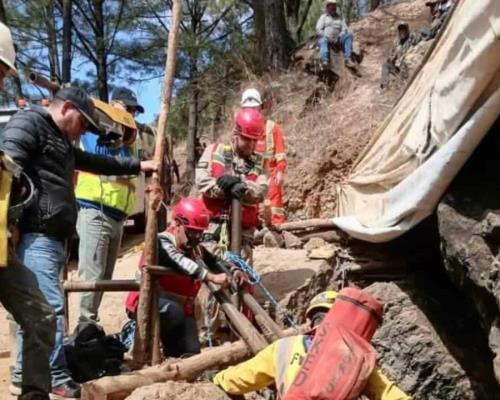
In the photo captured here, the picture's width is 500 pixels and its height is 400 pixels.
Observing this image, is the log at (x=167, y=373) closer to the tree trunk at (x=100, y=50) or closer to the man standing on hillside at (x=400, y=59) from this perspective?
the man standing on hillside at (x=400, y=59)

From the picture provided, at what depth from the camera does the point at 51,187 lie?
413 cm

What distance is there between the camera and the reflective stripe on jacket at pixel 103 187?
546 cm

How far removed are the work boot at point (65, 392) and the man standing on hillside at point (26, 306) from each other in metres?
0.45

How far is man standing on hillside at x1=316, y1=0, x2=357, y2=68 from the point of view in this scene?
42.5 feet

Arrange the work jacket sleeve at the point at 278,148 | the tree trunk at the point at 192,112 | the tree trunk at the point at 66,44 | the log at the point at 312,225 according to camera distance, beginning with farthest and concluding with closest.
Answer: the tree trunk at the point at 192,112
the tree trunk at the point at 66,44
the work jacket sleeve at the point at 278,148
the log at the point at 312,225

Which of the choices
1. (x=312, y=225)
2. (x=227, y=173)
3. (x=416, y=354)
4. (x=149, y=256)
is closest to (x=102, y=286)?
(x=149, y=256)

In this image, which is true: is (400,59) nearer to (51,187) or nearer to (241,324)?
(241,324)

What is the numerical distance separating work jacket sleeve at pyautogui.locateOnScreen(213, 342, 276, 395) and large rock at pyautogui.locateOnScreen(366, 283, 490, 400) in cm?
142

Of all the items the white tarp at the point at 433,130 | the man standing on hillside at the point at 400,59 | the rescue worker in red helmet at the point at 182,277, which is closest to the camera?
the white tarp at the point at 433,130

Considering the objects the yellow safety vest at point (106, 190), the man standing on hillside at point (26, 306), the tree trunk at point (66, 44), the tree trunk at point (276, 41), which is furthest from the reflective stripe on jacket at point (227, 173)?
the tree trunk at point (66, 44)

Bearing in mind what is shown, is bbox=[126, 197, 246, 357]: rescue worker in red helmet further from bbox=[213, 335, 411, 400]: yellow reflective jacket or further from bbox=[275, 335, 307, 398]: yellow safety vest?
bbox=[275, 335, 307, 398]: yellow safety vest

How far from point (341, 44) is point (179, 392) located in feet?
35.1

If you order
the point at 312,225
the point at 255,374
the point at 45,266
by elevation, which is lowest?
the point at 312,225

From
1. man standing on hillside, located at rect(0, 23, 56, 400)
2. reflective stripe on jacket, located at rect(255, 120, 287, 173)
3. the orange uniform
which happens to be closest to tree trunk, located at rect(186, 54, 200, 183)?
the orange uniform
